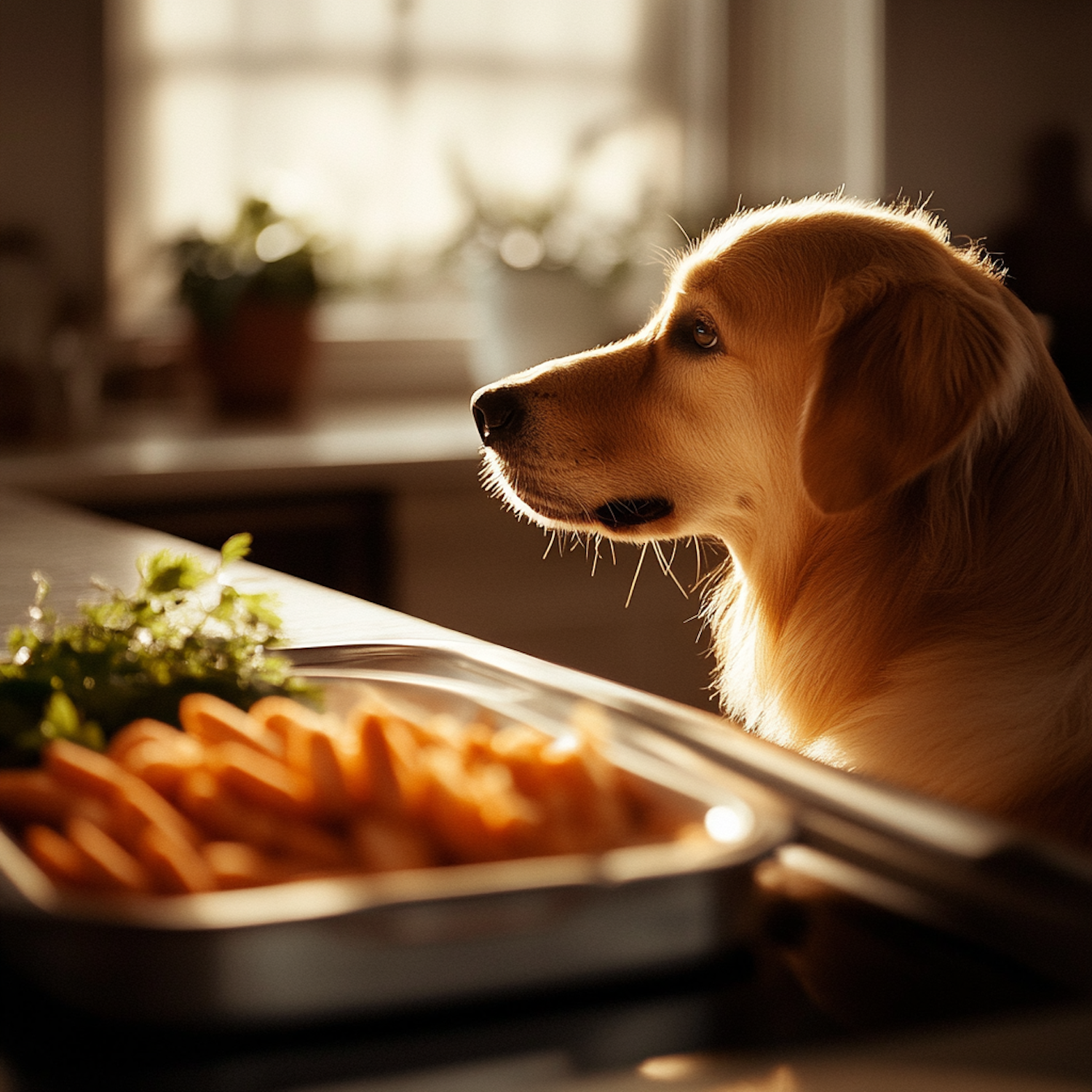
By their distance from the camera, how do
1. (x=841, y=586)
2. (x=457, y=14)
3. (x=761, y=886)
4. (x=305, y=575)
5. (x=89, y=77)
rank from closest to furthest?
(x=761, y=886)
(x=841, y=586)
(x=305, y=575)
(x=89, y=77)
(x=457, y=14)

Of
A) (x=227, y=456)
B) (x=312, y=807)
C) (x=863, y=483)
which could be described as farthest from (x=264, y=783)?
(x=227, y=456)

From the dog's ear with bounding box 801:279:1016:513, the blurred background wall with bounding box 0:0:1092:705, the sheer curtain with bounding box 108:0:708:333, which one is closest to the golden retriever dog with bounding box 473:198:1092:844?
the dog's ear with bounding box 801:279:1016:513

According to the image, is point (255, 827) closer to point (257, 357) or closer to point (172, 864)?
point (172, 864)

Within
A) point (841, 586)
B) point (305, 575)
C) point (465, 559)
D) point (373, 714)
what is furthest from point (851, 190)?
point (373, 714)

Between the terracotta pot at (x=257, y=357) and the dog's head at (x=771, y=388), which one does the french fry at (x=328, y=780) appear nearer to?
the dog's head at (x=771, y=388)

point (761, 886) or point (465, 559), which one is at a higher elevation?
point (465, 559)

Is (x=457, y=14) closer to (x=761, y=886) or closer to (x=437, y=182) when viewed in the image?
(x=437, y=182)
